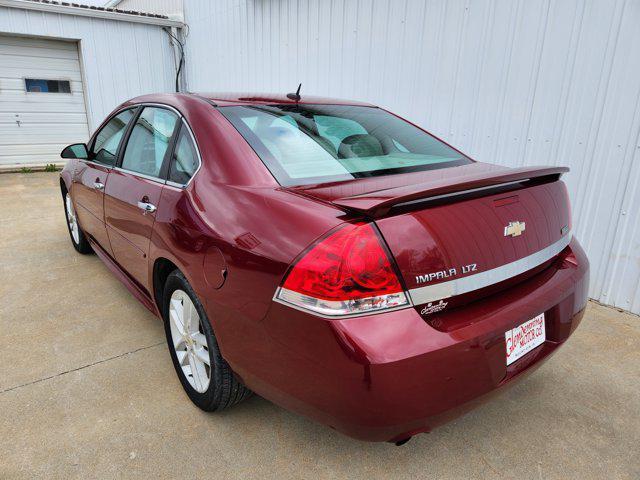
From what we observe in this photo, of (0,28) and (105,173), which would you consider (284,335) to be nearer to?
(105,173)

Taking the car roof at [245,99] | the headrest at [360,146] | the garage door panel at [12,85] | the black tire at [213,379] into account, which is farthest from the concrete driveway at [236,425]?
the garage door panel at [12,85]

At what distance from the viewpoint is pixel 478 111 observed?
390 cm

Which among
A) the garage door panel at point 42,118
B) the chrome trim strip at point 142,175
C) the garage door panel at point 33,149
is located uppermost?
the chrome trim strip at point 142,175

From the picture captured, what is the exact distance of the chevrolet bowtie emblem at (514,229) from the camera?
1.58 m

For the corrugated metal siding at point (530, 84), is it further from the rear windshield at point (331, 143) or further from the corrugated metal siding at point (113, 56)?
the corrugated metal siding at point (113, 56)

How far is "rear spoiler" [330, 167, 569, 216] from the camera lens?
134 cm

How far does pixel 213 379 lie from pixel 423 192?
1225 mm

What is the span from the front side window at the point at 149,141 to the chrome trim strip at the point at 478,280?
159 centimetres


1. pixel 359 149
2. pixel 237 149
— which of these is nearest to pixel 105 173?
pixel 237 149

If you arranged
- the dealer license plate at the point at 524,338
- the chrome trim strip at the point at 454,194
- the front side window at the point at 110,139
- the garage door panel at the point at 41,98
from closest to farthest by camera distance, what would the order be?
the chrome trim strip at the point at 454,194 < the dealer license plate at the point at 524,338 < the front side window at the point at 110,139 < the garage door panel at the point at 41,98

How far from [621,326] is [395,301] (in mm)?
2612

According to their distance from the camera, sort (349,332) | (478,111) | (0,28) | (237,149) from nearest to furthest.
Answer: (349,332) < (237,149) < (478,111) < (0,28)

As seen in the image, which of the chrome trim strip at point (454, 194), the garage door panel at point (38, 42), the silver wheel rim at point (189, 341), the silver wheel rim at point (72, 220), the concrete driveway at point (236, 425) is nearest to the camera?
the chrome trim strip at point (454, 194)

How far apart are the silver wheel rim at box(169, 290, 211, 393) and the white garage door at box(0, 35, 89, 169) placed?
8.84 m
